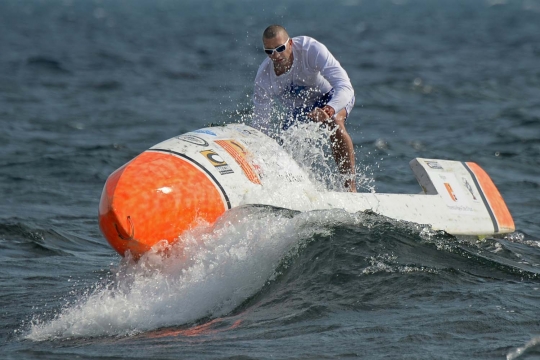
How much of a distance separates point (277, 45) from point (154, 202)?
7.05ft

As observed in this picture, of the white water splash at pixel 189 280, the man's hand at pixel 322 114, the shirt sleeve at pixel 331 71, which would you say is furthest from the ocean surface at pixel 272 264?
the shirt sleeve at pixel 331 71

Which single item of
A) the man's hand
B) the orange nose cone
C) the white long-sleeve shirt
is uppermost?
the white long-sleeve shirt

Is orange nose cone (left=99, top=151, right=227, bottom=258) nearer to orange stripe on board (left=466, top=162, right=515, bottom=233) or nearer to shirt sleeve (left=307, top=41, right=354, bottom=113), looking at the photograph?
shirt sleeve (left=307, top=41, right=354, bottom=113)

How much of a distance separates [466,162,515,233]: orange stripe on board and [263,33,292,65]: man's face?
214 centimetres

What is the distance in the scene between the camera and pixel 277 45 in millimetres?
7078

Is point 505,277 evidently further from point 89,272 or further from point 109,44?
point 109,44

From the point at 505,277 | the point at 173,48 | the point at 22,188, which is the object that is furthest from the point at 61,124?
the point at 173,48

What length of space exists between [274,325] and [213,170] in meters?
1.32

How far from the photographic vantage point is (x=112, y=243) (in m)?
5.62

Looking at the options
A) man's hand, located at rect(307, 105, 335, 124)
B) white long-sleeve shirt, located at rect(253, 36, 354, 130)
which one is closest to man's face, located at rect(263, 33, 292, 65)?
white long-sleeve shirt, located at rect(253, 36, 354, 130)

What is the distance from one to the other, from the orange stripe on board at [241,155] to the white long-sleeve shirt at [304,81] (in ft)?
3.44

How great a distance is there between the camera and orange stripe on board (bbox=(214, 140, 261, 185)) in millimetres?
6078

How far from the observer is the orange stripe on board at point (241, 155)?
6.08m

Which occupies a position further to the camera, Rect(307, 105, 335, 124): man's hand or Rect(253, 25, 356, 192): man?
Rect(253, 25, 356, 192): man
